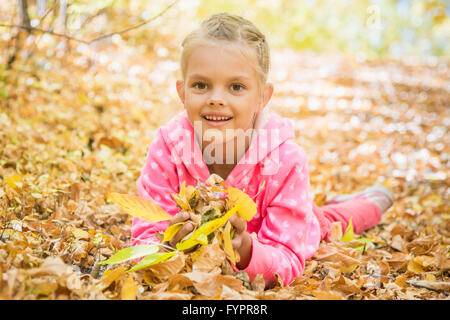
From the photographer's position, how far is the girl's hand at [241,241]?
1.69m

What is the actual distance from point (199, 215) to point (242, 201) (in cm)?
17

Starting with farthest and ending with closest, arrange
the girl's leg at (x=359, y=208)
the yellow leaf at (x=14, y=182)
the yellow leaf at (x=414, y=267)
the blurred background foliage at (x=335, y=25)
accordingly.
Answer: the blurred background foliage at (x=335, y=25) → the girl's leg at (x=359, y=208) → the yellow leaf at (x=14, y=182) → the yellow leaf at (x=414, y=267)

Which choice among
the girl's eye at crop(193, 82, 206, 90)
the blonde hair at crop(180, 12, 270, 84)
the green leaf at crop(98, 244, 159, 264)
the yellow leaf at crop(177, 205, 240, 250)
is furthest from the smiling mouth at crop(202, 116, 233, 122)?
the green leaf at crop(98, 244, 159, 264)

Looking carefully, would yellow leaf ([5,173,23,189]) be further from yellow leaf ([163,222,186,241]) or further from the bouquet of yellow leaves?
yellow leaf ([163,222,186,241])

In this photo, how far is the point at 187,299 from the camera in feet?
5.09

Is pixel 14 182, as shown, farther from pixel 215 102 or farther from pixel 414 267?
pixel 414 267

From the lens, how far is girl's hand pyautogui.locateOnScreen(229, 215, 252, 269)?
169cm

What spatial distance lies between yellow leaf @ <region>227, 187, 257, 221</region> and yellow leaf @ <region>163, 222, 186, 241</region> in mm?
213

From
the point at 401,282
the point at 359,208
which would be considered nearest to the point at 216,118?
the point at 401,282

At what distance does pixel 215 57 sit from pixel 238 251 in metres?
0.81

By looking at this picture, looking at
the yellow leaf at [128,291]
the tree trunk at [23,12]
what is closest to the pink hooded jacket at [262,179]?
the yellow leaf at [128,291]

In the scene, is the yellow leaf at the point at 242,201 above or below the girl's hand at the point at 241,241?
above

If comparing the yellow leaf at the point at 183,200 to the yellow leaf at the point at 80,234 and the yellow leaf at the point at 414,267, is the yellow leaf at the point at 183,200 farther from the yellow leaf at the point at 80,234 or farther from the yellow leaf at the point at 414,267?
the yellow leaf at the point at 414,267

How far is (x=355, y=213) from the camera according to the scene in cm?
305
